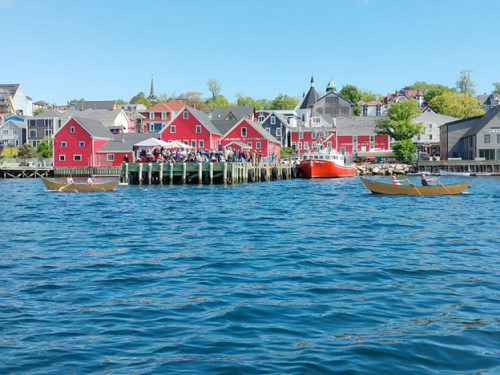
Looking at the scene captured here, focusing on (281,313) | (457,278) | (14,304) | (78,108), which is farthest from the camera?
(78,108)

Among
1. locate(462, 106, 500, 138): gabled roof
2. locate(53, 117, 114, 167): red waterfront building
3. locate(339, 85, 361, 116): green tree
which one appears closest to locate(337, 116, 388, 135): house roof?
locate(462, 106, 500, 138): gabled roof

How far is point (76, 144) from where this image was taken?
266ft

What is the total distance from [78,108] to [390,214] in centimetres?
10991

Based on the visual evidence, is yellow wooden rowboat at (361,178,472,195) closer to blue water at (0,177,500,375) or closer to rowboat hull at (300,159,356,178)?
blue water at (0,177,500,375)

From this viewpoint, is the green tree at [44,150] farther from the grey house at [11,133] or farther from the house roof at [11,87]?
the house roof at [11,87]

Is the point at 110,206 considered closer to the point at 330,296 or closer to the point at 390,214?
the point at 390,214

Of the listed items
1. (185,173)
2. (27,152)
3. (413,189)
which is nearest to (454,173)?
(185,173)

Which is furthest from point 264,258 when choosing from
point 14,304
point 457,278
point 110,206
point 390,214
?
point 110,206

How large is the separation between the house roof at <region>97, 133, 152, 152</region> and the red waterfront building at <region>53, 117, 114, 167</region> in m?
1.47

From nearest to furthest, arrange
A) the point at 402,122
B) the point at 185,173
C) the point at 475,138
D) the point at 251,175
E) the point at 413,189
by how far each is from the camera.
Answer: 1. the point at 413,189
2. the point at 185,173
3. the point at 251,175
4. the point at 475,138
5. the point at 402,122

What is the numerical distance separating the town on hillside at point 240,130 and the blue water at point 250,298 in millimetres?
38613

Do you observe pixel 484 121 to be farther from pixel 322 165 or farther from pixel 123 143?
pixel 123 143

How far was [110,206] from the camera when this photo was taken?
104 feet

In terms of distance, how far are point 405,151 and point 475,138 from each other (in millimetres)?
11284
